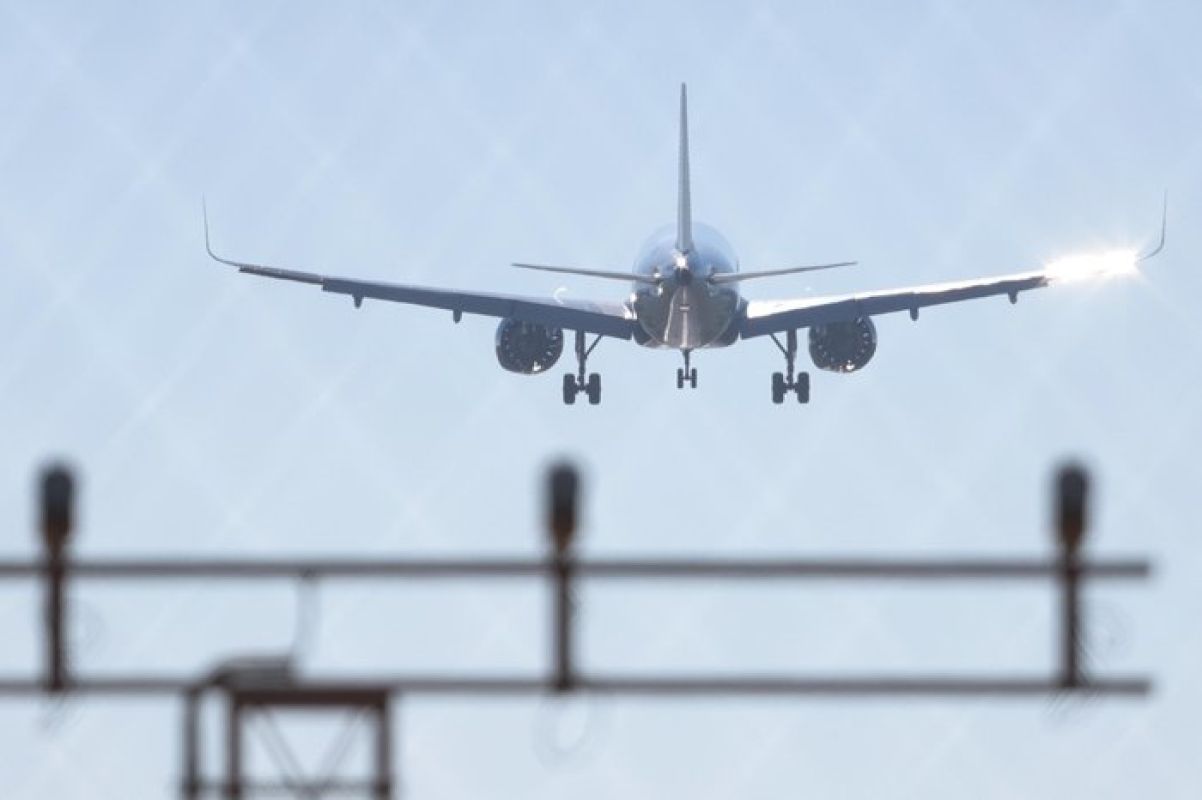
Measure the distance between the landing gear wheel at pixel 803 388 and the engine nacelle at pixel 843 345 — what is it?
588 mm

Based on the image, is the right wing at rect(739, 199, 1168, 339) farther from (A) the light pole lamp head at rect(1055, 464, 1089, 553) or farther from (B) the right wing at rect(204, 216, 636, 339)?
(A) the light pole lamp head at rect(1055, 464, 1089, 553)

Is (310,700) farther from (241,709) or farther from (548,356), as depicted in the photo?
(548,356)

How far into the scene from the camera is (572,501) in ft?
58.3

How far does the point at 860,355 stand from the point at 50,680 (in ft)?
183

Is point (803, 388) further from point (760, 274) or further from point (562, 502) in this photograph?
point (562, 502)

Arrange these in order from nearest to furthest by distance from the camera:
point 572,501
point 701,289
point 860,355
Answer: point 572,501
point 701,289
point 860,355

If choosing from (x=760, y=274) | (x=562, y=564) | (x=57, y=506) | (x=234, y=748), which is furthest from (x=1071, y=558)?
(x=760, y=274)

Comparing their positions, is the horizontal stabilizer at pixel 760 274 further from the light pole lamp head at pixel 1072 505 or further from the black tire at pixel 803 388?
the light pole lamp head at pixel 1072 505

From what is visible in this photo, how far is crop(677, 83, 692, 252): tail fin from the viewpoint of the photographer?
7088 centimetres

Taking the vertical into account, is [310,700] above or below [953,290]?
below

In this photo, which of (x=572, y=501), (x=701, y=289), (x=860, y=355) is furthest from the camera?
(x=860, y=355)


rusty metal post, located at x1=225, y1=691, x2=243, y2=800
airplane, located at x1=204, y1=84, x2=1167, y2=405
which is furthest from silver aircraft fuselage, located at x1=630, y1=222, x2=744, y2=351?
rusty metal post, located at x1=225, y1=691, x2=243, y2=800

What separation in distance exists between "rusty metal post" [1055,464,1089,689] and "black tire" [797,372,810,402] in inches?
2199

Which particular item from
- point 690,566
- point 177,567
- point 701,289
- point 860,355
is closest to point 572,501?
point 690,566
